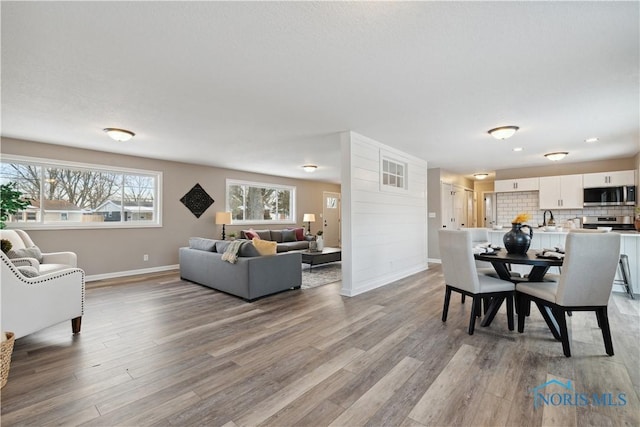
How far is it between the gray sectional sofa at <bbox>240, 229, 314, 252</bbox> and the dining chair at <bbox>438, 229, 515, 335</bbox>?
4540 mm

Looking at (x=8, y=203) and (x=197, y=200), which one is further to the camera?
(x=197, y=200)

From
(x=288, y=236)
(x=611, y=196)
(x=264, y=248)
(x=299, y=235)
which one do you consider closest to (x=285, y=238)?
(x=288, y=236)

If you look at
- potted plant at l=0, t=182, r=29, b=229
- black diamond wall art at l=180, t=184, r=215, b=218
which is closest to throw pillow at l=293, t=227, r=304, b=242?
black diamond wall art at l=180, t=184, r=215, b=218

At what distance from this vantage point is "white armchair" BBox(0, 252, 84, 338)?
7.65 feet

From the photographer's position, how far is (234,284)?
13.8ft

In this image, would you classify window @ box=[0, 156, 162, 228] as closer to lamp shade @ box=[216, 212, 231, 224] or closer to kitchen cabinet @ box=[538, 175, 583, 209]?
lamp shade @ box=[216, 212, 231, 224]

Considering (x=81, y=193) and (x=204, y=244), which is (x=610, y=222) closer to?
(x=204, y=244)

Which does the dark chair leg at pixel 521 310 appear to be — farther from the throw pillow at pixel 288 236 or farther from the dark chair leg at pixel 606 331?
the throw pillow at pixel 288 236

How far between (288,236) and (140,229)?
3.57 metres

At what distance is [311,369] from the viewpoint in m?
2.21

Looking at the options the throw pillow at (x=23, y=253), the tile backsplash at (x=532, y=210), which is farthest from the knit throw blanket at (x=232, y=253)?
the tile backsplash at (x=532, y=210)

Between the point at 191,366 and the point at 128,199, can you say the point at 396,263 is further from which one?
the point at 128,199

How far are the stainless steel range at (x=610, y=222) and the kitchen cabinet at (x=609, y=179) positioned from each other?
0.73 m

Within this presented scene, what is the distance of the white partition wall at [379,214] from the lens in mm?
4316
